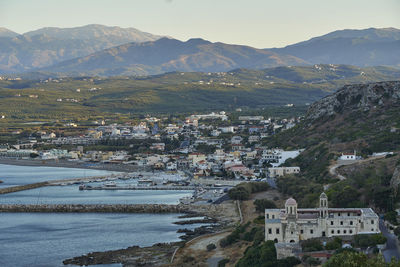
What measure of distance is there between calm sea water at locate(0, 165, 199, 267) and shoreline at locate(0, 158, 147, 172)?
614 inches

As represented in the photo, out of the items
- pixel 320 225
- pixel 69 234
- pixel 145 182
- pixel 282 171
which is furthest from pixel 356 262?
pixel 145 182

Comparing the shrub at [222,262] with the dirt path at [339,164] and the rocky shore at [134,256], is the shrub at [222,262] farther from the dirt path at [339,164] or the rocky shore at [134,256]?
the dirt path at [339,164]

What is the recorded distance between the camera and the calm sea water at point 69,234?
28.9m

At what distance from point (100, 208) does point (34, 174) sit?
74.5ft

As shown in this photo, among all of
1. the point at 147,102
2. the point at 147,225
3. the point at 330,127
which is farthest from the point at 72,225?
the point at 147,102

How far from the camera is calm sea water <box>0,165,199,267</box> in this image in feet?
96.0

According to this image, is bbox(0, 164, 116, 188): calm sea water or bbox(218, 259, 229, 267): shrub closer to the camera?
bbox(218, 259, 229, 267): shrub

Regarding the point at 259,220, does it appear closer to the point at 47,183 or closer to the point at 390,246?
the point at 390,246

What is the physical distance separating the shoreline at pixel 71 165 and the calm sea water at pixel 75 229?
1560 cm

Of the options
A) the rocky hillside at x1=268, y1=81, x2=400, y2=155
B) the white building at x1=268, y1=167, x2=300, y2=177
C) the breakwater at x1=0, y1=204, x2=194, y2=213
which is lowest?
the breakwater at x1=0, y1=204, x2=194, y2=213

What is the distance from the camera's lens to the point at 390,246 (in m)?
21.4

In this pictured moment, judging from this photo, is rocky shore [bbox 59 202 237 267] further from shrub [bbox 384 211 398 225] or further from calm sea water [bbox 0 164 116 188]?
calm sea water [bbox 0 164 116 188]

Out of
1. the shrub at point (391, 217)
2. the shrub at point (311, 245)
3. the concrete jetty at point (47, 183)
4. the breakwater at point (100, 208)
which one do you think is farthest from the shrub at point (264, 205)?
the concrete jetty at point (47, 183)

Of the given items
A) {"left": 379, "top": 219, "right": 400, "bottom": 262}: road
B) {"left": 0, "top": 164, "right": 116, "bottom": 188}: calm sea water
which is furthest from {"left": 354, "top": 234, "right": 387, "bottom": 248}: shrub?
{"left": 0, "top": 164, "right": 116, "bottom": 188}: calm sea water
